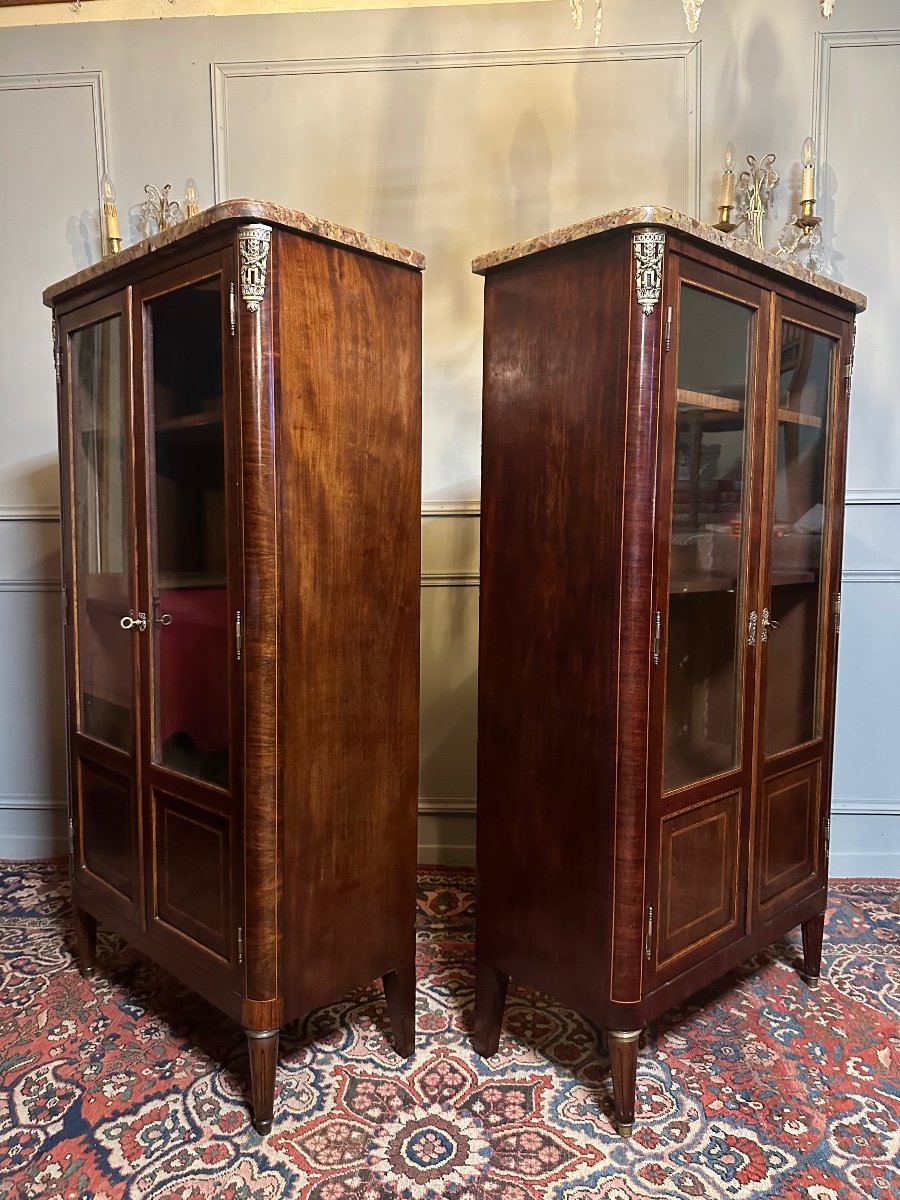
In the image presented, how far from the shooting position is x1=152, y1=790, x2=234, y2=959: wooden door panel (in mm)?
1407

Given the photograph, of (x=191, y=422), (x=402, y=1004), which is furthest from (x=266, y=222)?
(x=402, y=1004)

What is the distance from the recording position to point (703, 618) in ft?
4.87

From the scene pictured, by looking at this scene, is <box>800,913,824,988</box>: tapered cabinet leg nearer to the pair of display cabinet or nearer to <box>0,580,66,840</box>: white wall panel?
the pair of display cabinet

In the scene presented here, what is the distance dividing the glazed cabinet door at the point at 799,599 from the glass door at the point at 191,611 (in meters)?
1.04

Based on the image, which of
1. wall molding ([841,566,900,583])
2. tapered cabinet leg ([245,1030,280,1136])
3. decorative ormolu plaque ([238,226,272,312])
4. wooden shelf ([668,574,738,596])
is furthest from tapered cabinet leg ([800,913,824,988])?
decorative ormolu plaque ([238,226,272,312])

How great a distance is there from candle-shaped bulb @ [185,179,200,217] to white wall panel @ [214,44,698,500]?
0.08m

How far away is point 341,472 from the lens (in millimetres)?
1386

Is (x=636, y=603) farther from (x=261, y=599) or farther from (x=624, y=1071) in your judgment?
(x=624, y=1071)

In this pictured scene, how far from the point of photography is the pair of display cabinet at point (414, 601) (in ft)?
4.28

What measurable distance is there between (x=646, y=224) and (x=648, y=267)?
6 centimetres

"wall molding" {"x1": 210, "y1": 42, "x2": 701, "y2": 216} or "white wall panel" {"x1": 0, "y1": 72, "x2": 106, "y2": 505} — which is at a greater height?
"wall molding" {"x1": 210, "y1": 42, "x2": 701, "y2": 216}

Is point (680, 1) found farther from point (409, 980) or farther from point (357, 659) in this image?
point (409, 980)

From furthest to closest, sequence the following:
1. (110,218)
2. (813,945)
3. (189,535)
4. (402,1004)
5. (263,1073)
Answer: (110,218), (813,945), (402,1004), (189,535), (263,1073)

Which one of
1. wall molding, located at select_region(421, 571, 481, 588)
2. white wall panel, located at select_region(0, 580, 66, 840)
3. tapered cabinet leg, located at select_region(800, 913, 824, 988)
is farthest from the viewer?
white wall panel, located at select_region(0, 580, 66, 840)
